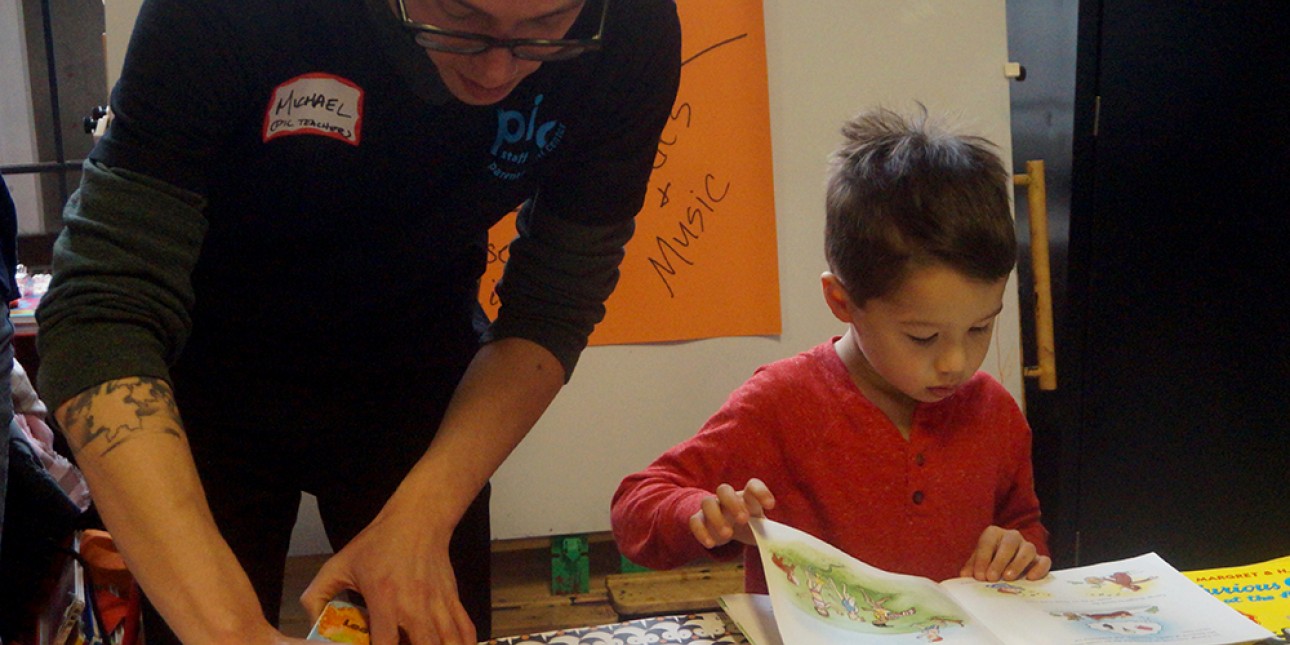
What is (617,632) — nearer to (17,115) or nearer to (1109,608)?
(1109,608)

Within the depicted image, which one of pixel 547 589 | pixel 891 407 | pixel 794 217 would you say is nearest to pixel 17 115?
pixel 547 589

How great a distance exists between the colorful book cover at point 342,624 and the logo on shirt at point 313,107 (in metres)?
0.35

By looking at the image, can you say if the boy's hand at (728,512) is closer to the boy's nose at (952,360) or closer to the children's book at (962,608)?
the children's book at (962,608)

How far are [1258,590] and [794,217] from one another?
983 millimetres

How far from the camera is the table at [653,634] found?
2.56 feet

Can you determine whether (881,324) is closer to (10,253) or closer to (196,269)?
(196,269)

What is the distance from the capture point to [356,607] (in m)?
0.75

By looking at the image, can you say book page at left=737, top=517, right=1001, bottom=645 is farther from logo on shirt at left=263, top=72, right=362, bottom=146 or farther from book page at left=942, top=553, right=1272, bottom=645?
logo on shirt at left=263, top=72, right=362, bottom=146

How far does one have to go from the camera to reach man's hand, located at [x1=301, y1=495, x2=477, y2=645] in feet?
2.38

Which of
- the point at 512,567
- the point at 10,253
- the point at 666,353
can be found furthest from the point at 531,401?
the point at 512,567

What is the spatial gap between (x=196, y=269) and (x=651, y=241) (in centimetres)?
87

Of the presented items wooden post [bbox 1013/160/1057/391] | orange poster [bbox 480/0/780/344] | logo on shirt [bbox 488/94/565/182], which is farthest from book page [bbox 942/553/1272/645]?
orange poster [bbox 480/0/780/344]

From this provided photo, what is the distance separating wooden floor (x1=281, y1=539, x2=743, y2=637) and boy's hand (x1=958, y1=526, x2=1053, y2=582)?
969 mm

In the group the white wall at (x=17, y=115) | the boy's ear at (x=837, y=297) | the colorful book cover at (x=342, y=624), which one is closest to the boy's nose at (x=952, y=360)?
the boy's ear at (x=837, y=297)
